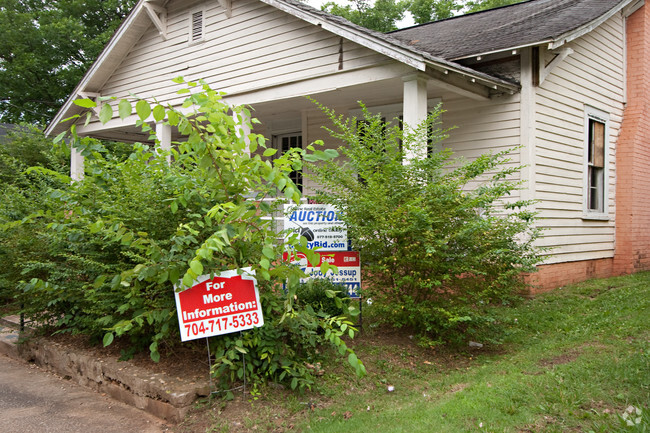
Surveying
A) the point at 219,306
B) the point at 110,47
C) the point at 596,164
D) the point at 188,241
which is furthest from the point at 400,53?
the point at 110,47

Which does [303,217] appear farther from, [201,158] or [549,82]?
[549,82]

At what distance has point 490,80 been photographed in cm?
789

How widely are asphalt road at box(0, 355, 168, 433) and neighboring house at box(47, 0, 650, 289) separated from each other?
18.0ft

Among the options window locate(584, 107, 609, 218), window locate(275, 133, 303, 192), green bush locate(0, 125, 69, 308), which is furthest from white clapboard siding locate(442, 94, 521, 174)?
green bush locate(0, 125, 69, 308)

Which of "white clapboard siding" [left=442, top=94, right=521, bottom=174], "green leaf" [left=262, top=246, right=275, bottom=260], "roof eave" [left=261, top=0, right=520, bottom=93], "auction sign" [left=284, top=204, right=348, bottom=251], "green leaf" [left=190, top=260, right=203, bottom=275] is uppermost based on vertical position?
"roof eave" [left=261, top=0, right=520, bottom=93]

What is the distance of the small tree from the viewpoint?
5.29 metres

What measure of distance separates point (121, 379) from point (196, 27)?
353 inches

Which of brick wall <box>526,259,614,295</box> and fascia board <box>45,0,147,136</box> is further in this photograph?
fascia board <box>45,0,147,136</box>

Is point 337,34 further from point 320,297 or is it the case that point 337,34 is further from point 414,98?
point 320,297

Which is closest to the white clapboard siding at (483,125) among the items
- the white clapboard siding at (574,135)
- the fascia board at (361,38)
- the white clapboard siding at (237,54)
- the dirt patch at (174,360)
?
the white clapboard siding at (574,135)

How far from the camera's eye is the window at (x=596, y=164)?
34.1 ft

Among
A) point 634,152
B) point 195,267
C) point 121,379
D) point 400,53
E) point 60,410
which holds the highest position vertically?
point 400,53

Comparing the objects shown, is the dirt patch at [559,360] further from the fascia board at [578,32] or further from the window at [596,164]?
the window at [596,164]

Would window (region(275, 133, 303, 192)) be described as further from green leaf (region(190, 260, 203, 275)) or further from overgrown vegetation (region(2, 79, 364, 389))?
green leaf (region(190, 260, 203, 275))
